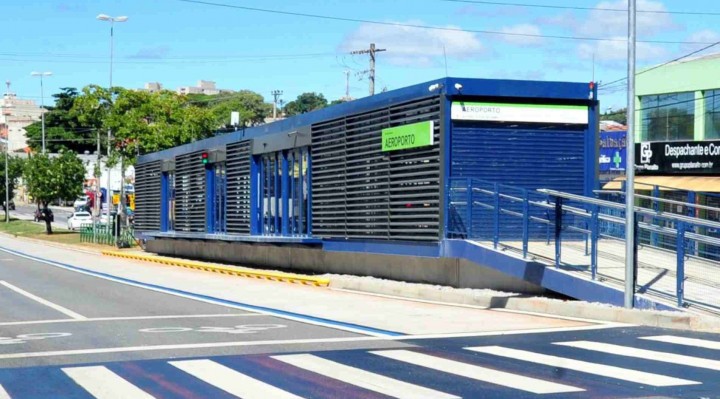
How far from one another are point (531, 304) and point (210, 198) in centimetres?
2112

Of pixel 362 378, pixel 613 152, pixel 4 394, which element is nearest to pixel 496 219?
pixel 362 378

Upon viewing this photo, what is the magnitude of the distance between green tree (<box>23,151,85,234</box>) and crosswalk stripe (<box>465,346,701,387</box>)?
6743cm

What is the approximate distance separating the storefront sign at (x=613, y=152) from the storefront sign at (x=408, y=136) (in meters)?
25.6

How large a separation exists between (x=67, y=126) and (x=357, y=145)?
125 metres

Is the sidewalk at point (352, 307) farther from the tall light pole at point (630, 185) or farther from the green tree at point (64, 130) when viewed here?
the green tree at point (64, 130)

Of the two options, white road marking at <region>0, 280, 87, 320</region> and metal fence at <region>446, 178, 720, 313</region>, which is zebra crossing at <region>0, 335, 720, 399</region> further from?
white road marking at <region>0, 280, 87, 320</region>

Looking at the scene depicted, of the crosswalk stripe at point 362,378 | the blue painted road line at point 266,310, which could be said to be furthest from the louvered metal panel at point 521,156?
the crosswalk stripe at point 362,378

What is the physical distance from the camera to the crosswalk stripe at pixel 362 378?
31.0ft

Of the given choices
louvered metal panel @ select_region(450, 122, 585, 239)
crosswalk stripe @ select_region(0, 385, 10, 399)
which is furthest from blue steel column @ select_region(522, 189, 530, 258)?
crosswalk stripe @ select_region(0, 385, 10, 399)

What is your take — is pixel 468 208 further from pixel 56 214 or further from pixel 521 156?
pixel 56 214

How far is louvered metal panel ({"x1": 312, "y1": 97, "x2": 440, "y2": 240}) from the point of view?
68.3ft

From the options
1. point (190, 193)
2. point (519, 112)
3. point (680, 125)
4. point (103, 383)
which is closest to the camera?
point (103, 383)

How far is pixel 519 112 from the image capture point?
2081 cm

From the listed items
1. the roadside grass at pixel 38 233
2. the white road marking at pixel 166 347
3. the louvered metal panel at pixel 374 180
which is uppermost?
the louvered metal panel at pixel 374 180
